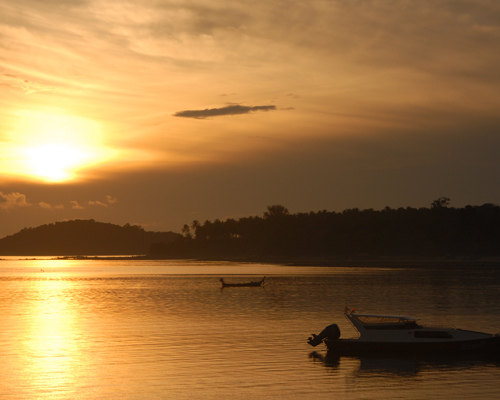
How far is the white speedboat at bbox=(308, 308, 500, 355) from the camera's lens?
44.5 m

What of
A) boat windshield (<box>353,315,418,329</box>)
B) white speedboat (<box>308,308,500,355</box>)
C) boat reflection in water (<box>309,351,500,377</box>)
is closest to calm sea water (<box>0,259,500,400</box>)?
boat reflection in water (<box>309,351,500,377</box>)

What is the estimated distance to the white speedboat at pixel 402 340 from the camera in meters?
44.5

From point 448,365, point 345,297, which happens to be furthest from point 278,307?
point 448,365

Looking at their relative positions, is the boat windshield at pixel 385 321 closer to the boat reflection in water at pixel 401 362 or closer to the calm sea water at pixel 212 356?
the boat reflection in water at pixel 401 362

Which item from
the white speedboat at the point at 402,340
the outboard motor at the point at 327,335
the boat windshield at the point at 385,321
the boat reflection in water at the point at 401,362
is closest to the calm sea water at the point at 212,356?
the boat reflection in water at the point at 401,362

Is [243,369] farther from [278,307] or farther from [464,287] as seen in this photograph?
[464,287]

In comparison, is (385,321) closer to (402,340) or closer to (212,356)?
(402,340)

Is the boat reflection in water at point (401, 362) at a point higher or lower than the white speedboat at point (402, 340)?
lower

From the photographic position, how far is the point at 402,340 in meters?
44.7

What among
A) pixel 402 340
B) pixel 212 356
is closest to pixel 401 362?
pixel 402 340

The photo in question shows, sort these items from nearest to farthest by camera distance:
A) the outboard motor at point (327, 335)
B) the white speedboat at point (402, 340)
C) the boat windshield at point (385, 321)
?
the white speedboat at point (402, 340), the boat windshield at point (385, 321), the outboard motor at point (327, 335)

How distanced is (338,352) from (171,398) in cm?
1468

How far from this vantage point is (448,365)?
4238 centimetres

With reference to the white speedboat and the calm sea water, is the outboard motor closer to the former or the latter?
the white speedboat
